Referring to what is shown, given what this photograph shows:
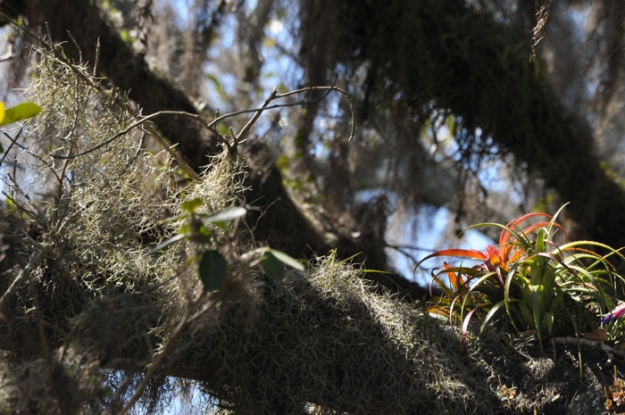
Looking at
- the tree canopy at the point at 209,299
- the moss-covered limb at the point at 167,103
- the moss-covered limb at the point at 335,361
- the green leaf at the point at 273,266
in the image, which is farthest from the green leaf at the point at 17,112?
the moss-covered limb at the point at 167,103

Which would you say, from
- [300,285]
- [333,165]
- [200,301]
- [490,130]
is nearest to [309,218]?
[333,165]

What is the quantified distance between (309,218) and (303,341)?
1.87 metres

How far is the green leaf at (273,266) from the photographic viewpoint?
1.32 metres

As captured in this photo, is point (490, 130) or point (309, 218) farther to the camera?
point (490, 130)

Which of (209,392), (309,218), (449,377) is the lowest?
(449,377)

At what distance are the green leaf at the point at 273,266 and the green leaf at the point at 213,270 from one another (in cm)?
10

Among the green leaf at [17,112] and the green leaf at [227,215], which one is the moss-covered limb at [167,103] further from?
the green leaf at [227,215]

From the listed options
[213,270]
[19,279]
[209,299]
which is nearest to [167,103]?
[19,279]

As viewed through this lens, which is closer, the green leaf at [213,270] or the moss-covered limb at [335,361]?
the green leaf at [213,270]

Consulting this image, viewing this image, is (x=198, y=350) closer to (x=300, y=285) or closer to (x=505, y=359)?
(x=300, y=285)

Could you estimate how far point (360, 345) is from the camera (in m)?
1.65

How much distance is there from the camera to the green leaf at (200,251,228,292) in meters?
1.22

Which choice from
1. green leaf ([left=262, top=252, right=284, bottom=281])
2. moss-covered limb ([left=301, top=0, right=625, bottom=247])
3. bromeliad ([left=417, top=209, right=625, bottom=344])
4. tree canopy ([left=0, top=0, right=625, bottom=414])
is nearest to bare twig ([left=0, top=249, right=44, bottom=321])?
tree canopy ([left=0, top=0, right=625, bottom=414])

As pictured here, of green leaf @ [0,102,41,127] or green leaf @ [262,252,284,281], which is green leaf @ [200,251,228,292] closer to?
green leaf @ [262,252,284,281]
